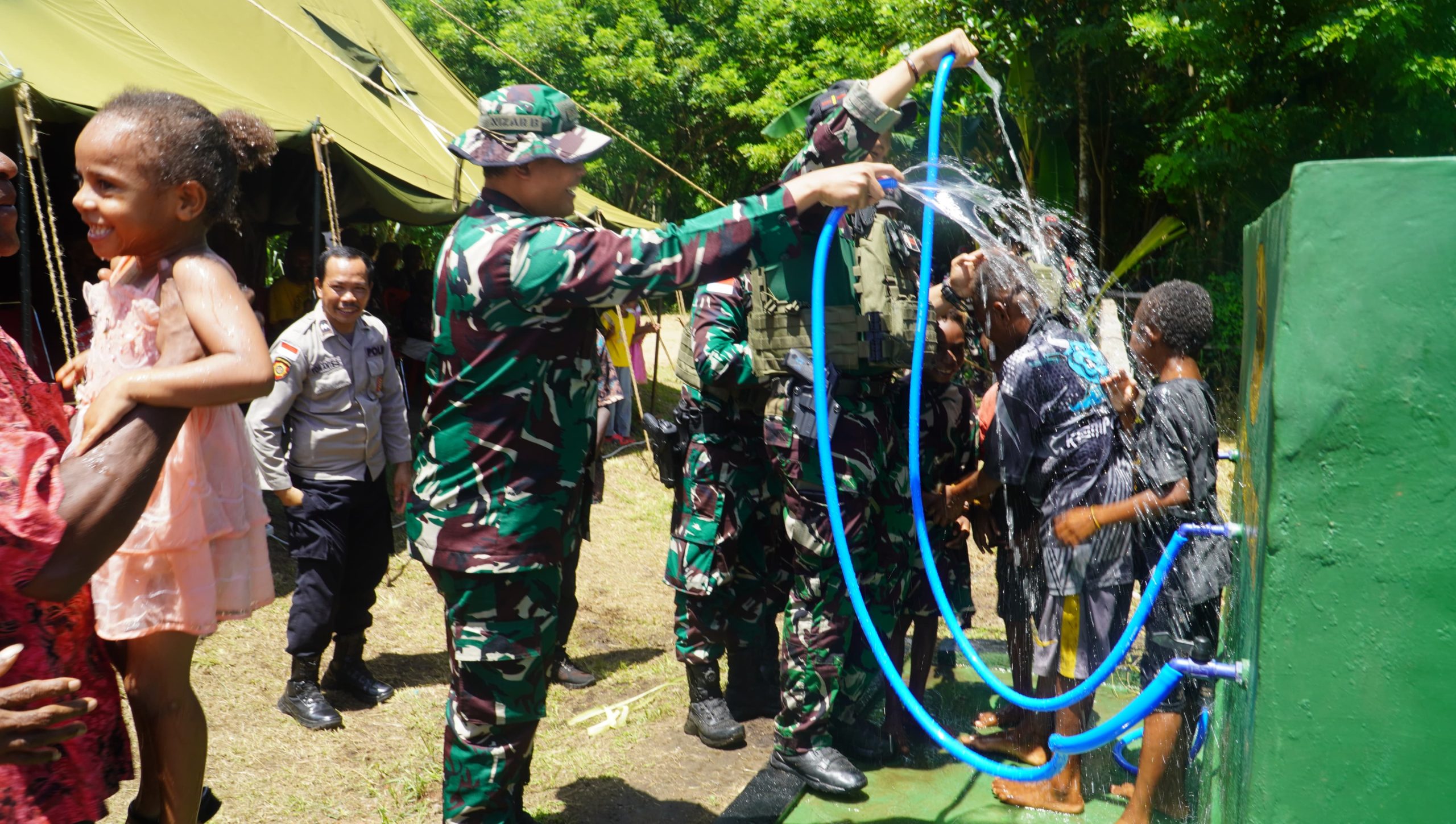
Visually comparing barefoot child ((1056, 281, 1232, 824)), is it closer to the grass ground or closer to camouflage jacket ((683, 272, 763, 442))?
camouflage jacket ((683, 272, 763, 442))

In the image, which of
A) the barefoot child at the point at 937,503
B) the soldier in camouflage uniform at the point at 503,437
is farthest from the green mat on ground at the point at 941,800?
the soldier in camouflage uniform at the point at 503,437

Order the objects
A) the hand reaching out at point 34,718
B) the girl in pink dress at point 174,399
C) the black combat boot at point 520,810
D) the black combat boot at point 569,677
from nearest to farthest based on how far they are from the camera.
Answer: the hand reaching out at point 34,718, the girl in pink dress at point 174,399, the black combat boot at point 520,810, the black combat boot at point 569,677

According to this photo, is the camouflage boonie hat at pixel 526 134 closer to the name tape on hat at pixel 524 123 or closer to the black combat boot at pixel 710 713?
the name tape on hat at pixel 524 123

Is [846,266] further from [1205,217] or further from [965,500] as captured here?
[1205,217]

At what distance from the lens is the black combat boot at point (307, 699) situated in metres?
4.61

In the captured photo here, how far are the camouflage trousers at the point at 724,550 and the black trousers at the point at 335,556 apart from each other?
54.3 inches

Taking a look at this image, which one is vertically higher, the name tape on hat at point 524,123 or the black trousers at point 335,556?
the name tape on hat at point 524,123

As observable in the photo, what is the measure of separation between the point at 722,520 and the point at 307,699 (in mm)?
1942

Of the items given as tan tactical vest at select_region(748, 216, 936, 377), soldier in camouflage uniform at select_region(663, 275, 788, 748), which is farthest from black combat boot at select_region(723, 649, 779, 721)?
tan tactical vest at select_region(748, 216, 936, 377)

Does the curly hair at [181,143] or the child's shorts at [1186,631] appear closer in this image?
the curly hair at [181,143]

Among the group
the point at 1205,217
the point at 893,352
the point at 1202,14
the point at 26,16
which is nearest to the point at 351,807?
the point at 893,352

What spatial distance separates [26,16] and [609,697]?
5.27m

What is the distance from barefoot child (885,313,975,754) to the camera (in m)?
4.27

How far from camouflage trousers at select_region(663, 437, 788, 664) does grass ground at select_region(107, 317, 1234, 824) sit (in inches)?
17.3
